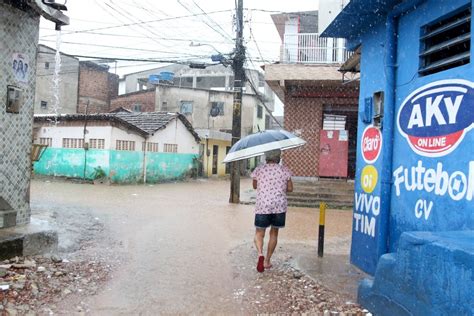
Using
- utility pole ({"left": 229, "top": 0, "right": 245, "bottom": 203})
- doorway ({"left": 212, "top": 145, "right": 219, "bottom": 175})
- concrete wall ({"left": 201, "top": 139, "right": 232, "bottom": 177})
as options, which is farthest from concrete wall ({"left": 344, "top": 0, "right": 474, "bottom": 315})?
doorway ({"left": 212, "top": 145, "right": 219, "bottom": 175})

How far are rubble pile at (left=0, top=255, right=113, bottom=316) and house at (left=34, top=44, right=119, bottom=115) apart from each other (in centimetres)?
3004

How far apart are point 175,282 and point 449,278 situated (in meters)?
3.55

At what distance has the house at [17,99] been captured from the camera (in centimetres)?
632

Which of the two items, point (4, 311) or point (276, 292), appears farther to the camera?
point (276, 292)

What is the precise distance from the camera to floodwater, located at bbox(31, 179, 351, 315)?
4.89m

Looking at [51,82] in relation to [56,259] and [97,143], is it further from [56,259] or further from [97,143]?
[56,259]

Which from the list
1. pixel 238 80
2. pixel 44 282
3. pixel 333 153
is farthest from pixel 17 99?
pixel 333 153

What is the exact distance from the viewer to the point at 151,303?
4785mm

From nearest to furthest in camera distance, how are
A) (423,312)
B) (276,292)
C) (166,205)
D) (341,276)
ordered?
(423,312)
(276,292)
(341,276)
(166,205)

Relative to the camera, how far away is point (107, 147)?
22266 mm

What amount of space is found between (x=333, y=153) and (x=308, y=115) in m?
1.65

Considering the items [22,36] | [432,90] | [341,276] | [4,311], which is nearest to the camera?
[4,311]

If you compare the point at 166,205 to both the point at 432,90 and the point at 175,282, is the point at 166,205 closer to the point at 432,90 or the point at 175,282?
the point at 175,282

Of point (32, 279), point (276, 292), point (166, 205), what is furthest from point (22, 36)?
point (166, 205)
